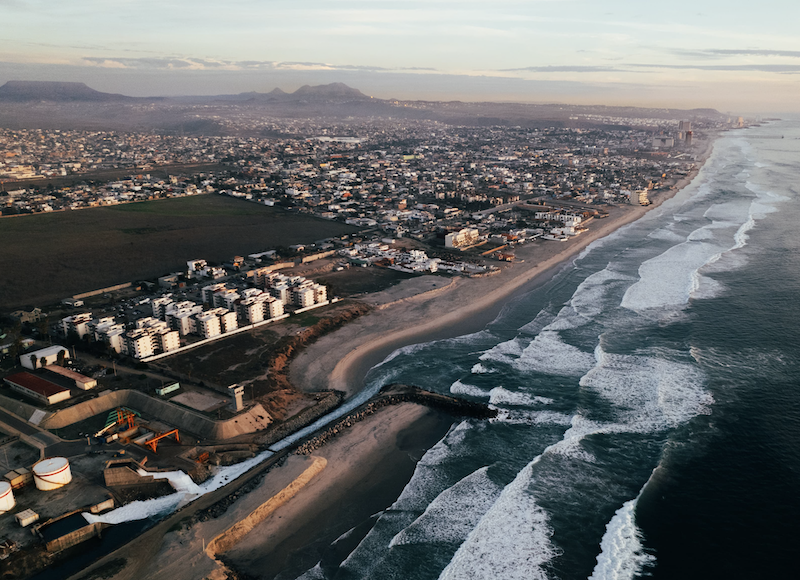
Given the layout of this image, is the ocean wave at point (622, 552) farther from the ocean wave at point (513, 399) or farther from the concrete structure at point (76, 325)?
the concrete structure at point (76, 325)

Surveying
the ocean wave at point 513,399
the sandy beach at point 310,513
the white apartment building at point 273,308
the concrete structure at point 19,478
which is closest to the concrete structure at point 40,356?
the concrete structure at point 19,478

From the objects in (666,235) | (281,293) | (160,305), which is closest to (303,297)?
(281,293)

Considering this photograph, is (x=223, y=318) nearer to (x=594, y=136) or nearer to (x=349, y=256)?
(x=349, y=256)

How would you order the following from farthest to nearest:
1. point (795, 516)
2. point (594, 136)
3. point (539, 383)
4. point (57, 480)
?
1. point (594, 136)
2. point (539, 383)
3. point (57, 480)
4. point (795, 516)

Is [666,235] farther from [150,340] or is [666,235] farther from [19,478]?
[19,478]

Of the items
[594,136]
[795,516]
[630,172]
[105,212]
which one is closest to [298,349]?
[795,516]

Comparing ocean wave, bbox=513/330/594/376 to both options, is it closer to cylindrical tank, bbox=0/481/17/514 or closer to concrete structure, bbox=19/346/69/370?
cylindrical tank, bbox=0/481/17/514
